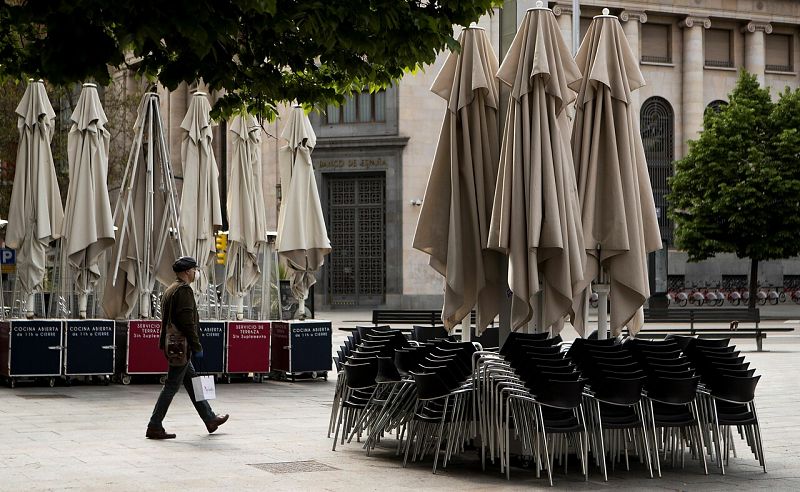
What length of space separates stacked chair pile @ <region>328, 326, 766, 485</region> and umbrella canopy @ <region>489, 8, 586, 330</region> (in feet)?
1.65

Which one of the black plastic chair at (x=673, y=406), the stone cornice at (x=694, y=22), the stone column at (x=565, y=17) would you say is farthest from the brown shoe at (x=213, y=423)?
the stone cornice at (x=694, y=22)

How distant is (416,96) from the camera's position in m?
47.8

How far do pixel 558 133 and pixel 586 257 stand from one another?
4.05 feet

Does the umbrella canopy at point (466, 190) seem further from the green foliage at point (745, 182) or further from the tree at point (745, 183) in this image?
the green foliage at point (745, 182)

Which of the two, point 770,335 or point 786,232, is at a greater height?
point 786,232

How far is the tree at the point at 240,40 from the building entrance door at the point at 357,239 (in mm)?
37945

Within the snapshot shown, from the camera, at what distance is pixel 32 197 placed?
17.5 m

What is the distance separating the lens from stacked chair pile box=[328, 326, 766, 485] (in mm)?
9625

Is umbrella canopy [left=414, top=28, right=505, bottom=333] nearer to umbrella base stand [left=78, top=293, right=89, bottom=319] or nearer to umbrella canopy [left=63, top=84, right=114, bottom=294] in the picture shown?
umbrella canopy [left=63, top=84, right=114, bottom=294]

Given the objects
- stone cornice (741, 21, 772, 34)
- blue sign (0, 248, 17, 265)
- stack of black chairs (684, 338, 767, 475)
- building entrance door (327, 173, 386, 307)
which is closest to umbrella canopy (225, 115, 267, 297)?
stack of black chairs (684, 338, 767, 475)

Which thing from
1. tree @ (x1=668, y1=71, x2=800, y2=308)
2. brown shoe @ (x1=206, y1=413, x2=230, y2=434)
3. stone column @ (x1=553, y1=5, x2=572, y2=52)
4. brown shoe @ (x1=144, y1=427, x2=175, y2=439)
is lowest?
brown shoe @ (x1=144, y1=427, x2=175, y2=439)

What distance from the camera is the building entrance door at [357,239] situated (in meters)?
48.6

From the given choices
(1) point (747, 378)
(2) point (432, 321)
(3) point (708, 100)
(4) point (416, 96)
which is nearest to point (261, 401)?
(1) point (747, 378)

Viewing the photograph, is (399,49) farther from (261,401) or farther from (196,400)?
(261,401)
